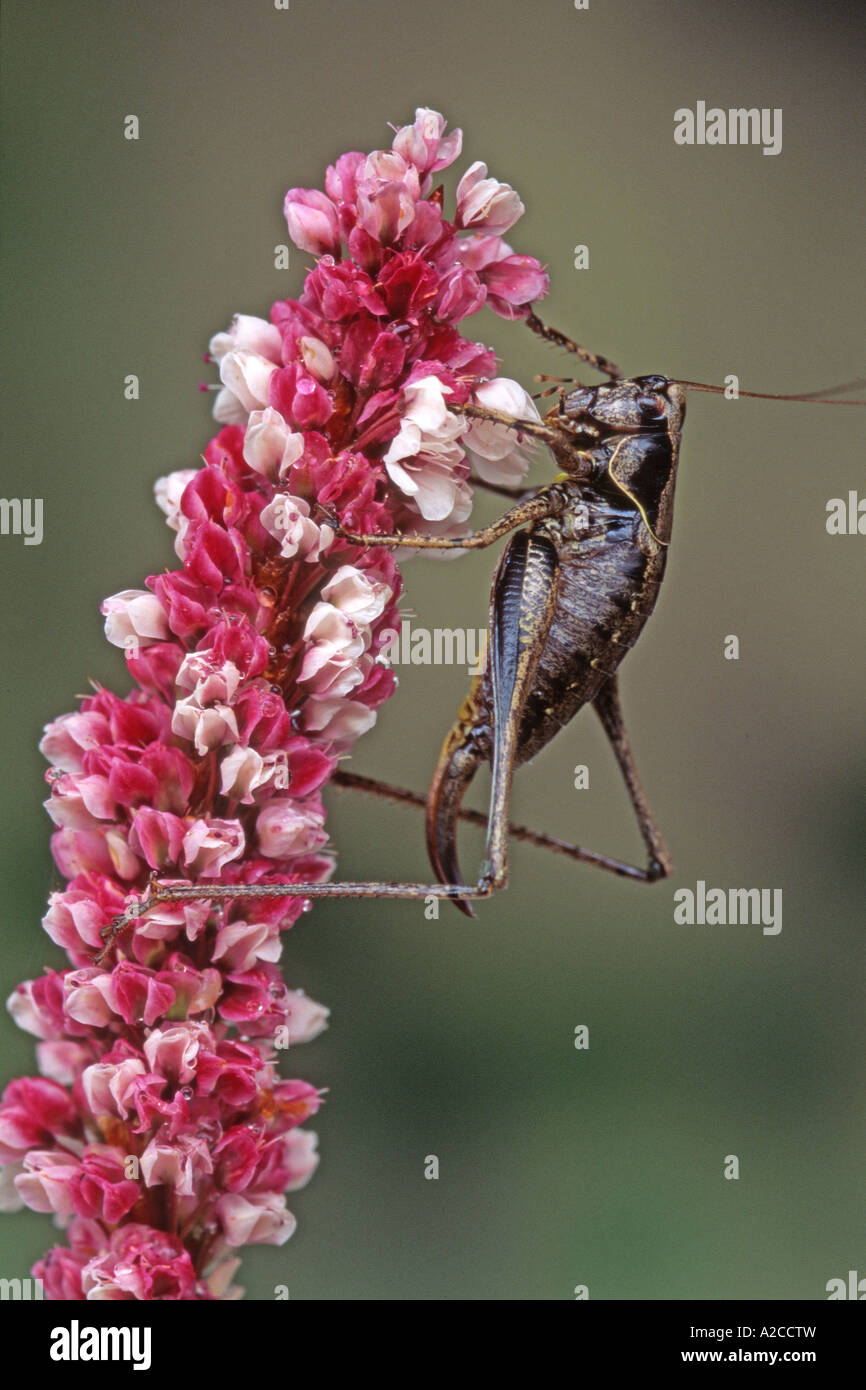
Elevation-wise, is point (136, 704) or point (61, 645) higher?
point (61, 645)

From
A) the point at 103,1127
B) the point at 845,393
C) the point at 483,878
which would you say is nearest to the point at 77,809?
the point at 103,1127

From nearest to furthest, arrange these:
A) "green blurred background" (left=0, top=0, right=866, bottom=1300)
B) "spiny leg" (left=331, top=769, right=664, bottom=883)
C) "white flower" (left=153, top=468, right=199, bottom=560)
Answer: "white flower" (left=153, top=468, right=199, bottom=560) → "spiny leg" (left=331, top=769, right=664, bottom=883) → "green blurred background" (left=0, top=0, right=866, bottom=1300)

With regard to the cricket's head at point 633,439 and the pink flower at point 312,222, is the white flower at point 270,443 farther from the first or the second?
the cricket's head at point 633,439

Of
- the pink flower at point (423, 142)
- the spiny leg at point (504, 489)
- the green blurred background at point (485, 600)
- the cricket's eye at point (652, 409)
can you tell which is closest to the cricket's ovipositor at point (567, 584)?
the cricket's eye at point (652, 409)

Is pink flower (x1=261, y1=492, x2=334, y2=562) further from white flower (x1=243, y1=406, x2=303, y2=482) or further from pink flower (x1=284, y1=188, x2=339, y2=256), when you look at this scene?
pink flower (x1=284, y1=188, x2=339, y2=256)

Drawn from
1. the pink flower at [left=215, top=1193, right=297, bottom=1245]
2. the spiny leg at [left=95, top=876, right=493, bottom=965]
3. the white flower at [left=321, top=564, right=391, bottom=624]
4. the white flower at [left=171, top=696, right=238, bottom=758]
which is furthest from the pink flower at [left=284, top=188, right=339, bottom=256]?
the pink flower at [left=215, top=1193, right=297, bottom=1245]
